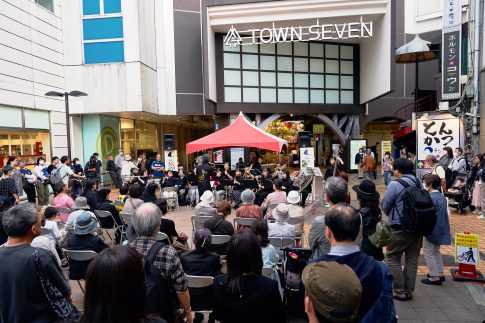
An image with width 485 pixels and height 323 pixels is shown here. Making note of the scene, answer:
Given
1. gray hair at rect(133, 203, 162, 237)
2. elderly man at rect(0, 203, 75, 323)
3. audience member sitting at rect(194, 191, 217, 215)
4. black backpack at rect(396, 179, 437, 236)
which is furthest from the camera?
audience member sitting at rect(194, 191, 217, 215)

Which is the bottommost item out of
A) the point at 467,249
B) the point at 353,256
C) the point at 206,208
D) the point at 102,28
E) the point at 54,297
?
the point at 467,249

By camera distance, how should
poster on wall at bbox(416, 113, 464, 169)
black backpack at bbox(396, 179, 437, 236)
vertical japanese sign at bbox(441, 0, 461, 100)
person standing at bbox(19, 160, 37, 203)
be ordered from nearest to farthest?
black backpack at bbox(396, 179, 437, 236) < poster on wall at bbox(416, 113, 464, 169) < person standing at bbox(19, 160, 37, 203) < vertical japanese sign at bbox(441, 0, 461, 100)

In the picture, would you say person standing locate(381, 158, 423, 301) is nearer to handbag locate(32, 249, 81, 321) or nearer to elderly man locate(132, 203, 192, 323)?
elderly man locate(132, 203, 192, 323)

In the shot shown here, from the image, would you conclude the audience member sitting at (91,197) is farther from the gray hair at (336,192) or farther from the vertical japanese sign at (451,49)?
the vertical japanese sign at (451,49)

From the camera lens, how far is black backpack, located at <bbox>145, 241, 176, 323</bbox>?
223 cm

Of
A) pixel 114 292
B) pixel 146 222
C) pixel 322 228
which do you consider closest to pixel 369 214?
pixel 322 228

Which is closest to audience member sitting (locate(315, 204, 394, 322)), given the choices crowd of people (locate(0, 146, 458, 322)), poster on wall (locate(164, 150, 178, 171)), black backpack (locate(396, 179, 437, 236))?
crowd of people (locate(0, 146, 458, 322))

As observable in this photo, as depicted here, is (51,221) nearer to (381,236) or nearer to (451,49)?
(381,236)

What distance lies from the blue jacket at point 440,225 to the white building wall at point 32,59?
12.6 meters

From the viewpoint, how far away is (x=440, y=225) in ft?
14.1

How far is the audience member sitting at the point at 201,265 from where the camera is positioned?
10.2 ft

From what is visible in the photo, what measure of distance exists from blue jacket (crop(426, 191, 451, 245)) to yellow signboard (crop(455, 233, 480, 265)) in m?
0.37

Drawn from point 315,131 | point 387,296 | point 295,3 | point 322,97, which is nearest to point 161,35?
point 295,3

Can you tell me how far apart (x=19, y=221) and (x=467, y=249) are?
16.6 ft
